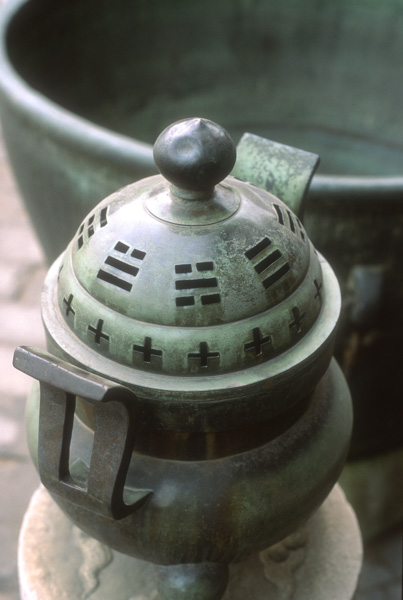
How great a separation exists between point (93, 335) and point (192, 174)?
248 mm

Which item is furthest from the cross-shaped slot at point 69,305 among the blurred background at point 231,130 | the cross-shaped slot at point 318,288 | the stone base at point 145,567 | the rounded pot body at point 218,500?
the blurred background at point 231,130

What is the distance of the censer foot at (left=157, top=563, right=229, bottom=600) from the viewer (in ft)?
3.36

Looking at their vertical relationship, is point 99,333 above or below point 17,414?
above

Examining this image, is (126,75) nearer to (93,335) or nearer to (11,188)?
(11,188)

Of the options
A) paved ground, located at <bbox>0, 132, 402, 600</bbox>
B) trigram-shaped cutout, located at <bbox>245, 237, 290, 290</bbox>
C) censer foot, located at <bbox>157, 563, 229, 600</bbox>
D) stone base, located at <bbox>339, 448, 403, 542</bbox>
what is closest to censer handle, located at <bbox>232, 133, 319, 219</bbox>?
trigram-shaped cutout, located at <bbox>245, 237, 290, 290</bbox>

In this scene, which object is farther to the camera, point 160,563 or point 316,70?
point 316,70

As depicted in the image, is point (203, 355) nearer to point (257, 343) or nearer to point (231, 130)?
point (257, 343)

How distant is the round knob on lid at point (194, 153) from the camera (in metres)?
0.87

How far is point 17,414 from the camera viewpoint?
2350 millimetres

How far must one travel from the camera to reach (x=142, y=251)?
901 millimetres

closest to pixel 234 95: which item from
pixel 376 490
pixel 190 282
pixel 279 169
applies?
pixel 376 490

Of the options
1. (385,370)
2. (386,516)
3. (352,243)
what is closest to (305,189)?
(352,243)

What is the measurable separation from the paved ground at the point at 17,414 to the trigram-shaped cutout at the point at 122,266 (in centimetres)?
133

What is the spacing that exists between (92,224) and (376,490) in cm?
151
